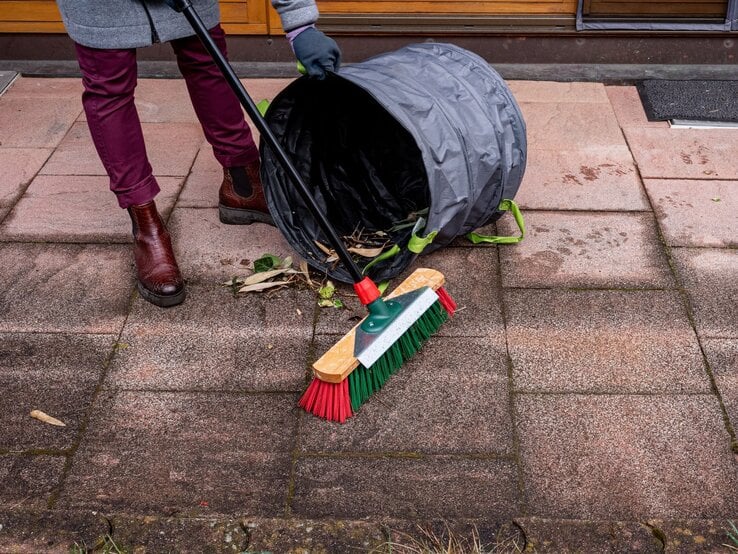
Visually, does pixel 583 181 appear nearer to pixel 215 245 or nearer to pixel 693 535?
pixel 215 245

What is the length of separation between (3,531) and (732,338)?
2.47 meters

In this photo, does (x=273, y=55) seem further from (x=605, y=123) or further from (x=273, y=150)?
(x=273, y=150)

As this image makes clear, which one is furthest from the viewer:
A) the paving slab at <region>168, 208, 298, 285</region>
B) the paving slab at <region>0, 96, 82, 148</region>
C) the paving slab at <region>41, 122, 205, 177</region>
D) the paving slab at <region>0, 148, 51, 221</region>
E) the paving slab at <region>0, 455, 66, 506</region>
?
the paving slab at <region>0, 96, 82, 148</region>

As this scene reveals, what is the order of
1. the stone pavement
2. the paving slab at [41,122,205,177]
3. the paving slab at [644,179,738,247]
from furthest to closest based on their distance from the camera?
the paving slab at [41,122,205,177]
the paving slab at [644,179,738,247]
the stone pavement

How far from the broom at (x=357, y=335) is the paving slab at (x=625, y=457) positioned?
0.44 meters

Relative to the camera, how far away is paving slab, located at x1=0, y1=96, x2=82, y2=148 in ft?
15.8

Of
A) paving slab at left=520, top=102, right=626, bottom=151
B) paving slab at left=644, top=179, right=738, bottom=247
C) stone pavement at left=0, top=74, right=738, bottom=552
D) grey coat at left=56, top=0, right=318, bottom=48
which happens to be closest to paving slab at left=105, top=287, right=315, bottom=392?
stone pavement at left=0, top=74, right=738, bottom=552

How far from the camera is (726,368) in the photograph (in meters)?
3.21

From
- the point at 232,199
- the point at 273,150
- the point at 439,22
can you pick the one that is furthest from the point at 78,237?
the point at 439,22

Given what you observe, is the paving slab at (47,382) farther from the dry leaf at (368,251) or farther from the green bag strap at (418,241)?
the green bag strap at (418,241)

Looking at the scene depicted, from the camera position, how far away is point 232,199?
4.01 metres

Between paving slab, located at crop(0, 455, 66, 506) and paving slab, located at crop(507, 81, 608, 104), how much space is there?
3.30m

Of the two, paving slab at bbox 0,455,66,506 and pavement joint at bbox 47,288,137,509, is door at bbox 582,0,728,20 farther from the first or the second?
paving slab at bbox 0,455,66,506

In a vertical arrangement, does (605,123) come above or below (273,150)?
below
